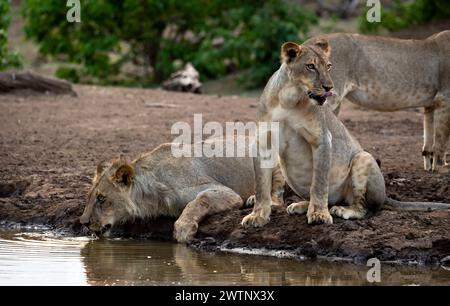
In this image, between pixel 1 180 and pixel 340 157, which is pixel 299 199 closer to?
pixel 340 157

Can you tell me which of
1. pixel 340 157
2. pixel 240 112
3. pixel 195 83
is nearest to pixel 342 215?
pixel 340 157

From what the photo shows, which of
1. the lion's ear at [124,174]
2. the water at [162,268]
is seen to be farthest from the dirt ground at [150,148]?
the lion's ear at [124,174]

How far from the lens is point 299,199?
8.96 meters

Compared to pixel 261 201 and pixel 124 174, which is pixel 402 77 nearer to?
pixel 261 201

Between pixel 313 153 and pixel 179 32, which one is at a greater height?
pixel 179 32

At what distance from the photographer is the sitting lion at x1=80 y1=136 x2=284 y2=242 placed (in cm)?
832

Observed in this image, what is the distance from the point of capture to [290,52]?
752 cm

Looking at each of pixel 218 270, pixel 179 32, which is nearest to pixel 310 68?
pixel 218 270

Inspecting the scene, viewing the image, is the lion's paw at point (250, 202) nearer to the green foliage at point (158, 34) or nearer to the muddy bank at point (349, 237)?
the muddy bank at point (349, 237)

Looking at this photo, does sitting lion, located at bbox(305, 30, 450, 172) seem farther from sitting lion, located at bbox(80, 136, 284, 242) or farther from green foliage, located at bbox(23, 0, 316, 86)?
green foliage, located at bbox(23, 0, 316, 86)

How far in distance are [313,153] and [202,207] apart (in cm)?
108

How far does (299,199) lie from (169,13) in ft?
41.3

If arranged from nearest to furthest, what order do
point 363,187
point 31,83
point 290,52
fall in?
point 290,52 → point 363,187 → point 31,83

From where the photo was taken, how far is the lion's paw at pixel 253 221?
7984 millimetres
